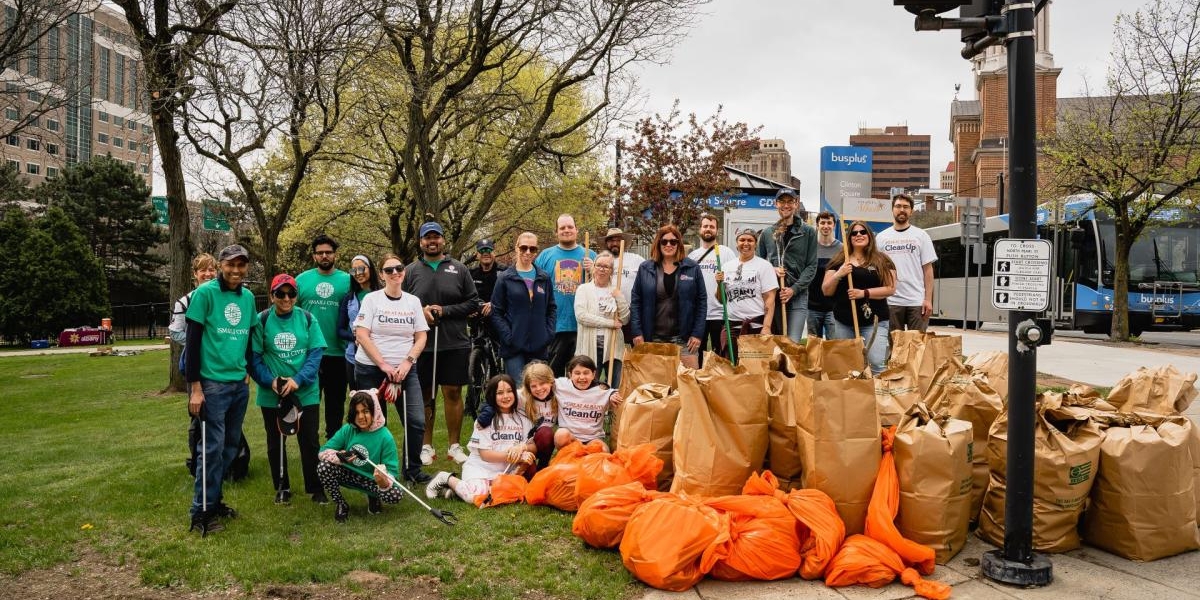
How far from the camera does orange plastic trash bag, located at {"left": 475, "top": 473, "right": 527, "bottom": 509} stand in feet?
17.2

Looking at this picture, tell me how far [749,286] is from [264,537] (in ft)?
14.5

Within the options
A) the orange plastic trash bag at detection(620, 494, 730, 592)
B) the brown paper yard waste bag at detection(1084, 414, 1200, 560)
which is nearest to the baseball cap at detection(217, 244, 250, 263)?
the orange plastic trash bag at detection(620, 494, 730, 592)

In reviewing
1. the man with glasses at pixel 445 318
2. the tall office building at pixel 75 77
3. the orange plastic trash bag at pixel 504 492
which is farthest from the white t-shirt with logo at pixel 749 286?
the tall office building at pixel 75 77

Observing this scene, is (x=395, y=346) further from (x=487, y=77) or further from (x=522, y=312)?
(x=487, y=77)

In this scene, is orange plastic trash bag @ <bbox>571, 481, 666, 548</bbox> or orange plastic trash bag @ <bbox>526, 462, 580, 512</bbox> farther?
orange plastic trash bag @ <bbox>526, 462, 580, 512</bbox>

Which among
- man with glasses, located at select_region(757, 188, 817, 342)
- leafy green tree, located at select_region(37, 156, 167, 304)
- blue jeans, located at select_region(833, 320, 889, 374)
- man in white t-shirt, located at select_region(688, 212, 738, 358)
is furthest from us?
leafy green tree, located at select_region(37, 156, 167, 304)

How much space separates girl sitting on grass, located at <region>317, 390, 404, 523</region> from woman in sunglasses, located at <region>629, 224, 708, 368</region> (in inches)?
92.4

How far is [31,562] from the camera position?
14.5ft

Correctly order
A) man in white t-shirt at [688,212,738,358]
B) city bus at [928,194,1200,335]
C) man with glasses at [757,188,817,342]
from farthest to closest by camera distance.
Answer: city bus at [928,194,1200,335] → man with glasses at [757,188,817,342] → man in white t-shirt at [688,212,738,358]

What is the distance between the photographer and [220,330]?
5.02 meters

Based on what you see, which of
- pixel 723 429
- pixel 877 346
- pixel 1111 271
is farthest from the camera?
pixel 1111 271

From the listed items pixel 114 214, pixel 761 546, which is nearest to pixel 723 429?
pixel 761 546

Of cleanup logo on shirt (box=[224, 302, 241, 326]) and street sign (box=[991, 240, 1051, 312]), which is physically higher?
street sign (box=[991, 240, 1051, 312])

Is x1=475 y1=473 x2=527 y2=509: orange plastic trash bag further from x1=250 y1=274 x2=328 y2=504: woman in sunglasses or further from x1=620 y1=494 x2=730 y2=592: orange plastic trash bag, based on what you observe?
x1=620 y1=494 x2=730 y2=592: orange plastic trash bag
